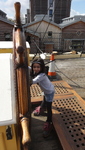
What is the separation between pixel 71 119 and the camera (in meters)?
2.47

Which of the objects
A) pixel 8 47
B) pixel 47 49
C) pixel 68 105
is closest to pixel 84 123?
pixel 68 105

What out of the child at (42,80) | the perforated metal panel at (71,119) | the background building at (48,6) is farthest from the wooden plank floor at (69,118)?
the background building at (48,6)

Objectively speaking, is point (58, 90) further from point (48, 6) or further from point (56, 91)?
point (48, 6)

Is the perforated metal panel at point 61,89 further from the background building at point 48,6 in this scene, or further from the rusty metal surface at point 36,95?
the background building at point 48,6

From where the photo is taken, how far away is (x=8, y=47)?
306cm

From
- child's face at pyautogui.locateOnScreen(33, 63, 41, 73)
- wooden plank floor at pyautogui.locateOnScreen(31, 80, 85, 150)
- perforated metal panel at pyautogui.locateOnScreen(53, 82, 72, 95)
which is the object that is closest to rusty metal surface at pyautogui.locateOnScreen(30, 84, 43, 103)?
wooden plank floor at pyautogui.locateOnScreen(31, 80, 85, 150)

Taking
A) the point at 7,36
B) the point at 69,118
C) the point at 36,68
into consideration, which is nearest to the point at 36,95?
the point at 69,118

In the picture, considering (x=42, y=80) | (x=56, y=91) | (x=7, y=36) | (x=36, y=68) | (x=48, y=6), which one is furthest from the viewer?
(x=48, y=6)

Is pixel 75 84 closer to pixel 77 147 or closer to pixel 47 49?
pixel 77 147

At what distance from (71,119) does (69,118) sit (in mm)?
42

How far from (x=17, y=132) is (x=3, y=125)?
12.7 inches

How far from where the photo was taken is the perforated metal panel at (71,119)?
2.04 metres

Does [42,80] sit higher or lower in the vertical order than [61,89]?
higher

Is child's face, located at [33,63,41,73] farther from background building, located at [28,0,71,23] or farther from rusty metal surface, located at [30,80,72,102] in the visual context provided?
background building, located at [28,0,71,23]
